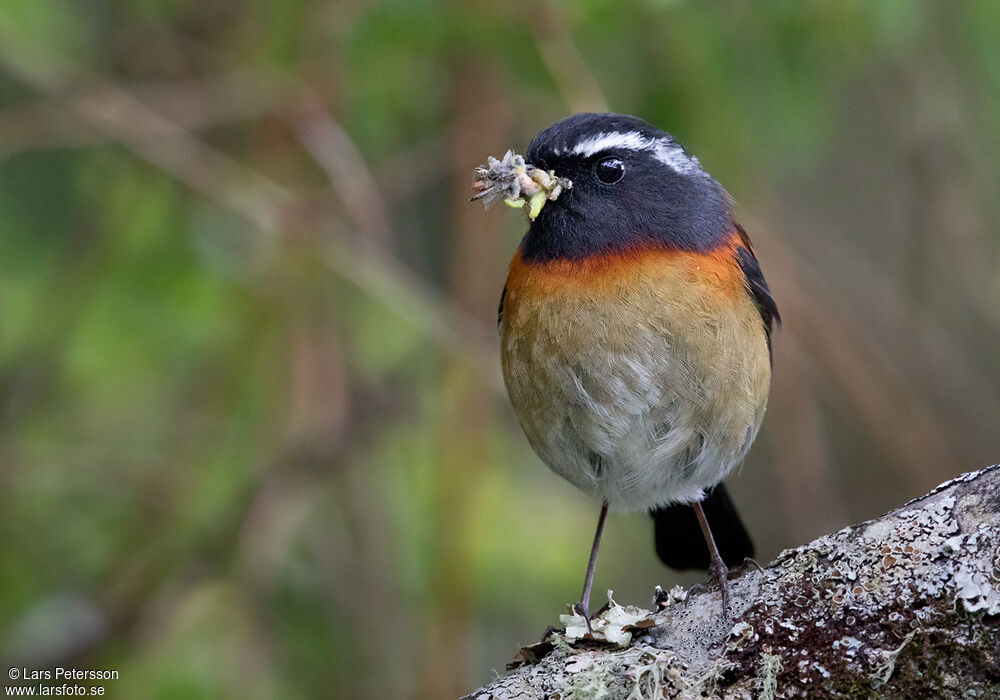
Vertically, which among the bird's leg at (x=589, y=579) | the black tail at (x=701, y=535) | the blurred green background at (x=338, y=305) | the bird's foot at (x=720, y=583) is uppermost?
the blurred green background at (x=338, y=305)

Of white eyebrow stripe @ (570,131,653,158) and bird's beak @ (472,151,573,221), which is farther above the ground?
white eyebrow stripe @ (570,131,653,158)

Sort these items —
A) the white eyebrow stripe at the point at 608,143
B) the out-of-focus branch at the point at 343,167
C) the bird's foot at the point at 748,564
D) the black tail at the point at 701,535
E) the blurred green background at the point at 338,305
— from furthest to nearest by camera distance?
the out-of-focus branch at the point at 343,167 → the blurred green background at the point at 338,305 → the black tail at the point at 701,535 → the white eyebrow stripe at the point at 608,143 → the bird's foot at the point at 748,564

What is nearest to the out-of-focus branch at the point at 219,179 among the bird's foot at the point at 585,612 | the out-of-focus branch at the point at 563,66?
the out-of-focus branch at the point at 563,66

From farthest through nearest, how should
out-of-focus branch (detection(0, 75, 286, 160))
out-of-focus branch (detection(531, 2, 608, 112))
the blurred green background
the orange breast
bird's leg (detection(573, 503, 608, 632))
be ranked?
out-of-focus branch (detection(0, 75, 286, 160))
the blurred green background
out-of-focus branch (detection(531, 2, 608, 112))
the orange breast
bird's leg (detection(573, 503, 608, 632))

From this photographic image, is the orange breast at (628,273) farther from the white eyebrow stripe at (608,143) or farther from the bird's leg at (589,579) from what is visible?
the bird's leg at (589,579)

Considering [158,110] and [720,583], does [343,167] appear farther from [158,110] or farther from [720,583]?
[720,583]

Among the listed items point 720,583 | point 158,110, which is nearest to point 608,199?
point 720,583

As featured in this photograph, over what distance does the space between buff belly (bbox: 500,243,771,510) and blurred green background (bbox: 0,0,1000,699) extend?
A: 1224 millimetres

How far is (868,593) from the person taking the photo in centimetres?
270

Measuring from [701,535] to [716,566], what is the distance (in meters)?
1.15

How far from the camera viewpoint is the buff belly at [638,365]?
361 centimetres

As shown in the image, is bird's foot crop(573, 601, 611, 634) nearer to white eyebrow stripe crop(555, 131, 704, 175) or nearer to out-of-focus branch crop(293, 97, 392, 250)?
white eyebrow stripe crop(555, 131, 704, 175)

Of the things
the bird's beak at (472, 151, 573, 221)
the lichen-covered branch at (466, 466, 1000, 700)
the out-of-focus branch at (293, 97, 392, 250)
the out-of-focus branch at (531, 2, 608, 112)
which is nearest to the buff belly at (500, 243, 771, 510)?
the bird's beak at (472, 151, 573, 221)

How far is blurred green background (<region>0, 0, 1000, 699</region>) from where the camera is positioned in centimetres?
489
